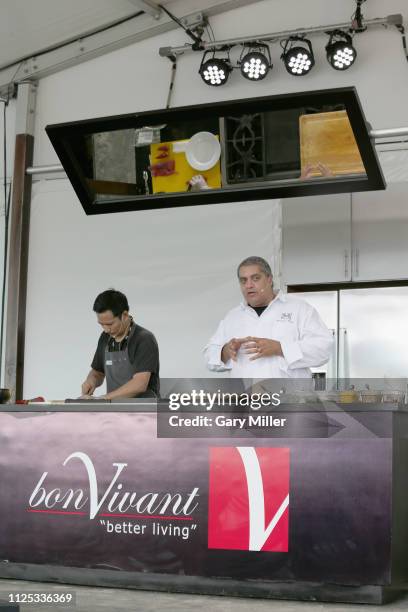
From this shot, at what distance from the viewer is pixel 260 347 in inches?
157

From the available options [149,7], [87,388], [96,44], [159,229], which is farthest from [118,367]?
[96,44]

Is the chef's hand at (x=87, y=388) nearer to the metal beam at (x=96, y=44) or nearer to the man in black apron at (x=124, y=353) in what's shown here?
the man in black apron at (x=124, y=353)

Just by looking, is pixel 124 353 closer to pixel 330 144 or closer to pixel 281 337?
pixel 281 337

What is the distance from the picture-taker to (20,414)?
3520mm

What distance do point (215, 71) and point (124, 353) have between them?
2.32m

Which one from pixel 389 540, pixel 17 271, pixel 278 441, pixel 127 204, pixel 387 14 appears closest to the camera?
pixel 389 540

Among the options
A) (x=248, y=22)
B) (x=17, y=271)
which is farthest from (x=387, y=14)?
(x=17, y=271)

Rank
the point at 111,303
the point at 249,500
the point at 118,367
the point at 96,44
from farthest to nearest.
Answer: the point at 96,44 → the point at 118,367 → the point at 111,303 → the point at 249,500

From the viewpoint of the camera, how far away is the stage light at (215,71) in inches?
229

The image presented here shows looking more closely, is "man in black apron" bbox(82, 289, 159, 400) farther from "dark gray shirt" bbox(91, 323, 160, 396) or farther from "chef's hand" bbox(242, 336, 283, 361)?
"chef's hand" bbox(242, 336, 283, 361)

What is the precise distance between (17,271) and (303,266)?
2150 mm

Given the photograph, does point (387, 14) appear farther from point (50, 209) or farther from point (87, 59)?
point (50, 209)

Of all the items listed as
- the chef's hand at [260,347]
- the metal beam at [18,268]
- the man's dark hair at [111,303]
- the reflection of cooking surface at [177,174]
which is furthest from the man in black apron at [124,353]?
the metal beam at [18,268]

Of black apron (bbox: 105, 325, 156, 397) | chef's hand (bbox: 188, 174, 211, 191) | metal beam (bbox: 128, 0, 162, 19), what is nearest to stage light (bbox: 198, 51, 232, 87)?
metal beam (bbox: 128, 0, 162, 19)
